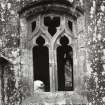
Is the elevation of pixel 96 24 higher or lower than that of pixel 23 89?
higher

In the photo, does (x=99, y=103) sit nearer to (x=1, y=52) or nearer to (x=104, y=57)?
(x=104, y=57)

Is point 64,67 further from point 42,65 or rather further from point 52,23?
point 52,23

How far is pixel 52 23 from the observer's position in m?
9.28

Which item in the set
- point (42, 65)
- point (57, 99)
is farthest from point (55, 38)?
point (42, 65)

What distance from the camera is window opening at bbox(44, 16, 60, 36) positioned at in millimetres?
9023

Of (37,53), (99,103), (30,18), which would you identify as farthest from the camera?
(37,53)

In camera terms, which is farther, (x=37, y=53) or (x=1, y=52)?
(x=37, y=53)

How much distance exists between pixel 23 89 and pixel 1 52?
0.83 meters

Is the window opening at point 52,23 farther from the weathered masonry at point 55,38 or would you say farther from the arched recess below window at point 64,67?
the arched recess below window at point 64,67

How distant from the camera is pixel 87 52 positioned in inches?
336

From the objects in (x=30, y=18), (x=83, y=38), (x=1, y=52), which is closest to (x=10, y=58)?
(x=1, y=52)

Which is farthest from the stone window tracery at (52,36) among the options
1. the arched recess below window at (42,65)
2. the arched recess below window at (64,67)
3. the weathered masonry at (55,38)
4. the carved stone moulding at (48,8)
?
the arched recess below window at (64,67)

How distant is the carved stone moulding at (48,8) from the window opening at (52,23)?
0.20m

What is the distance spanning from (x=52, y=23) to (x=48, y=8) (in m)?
0.51
